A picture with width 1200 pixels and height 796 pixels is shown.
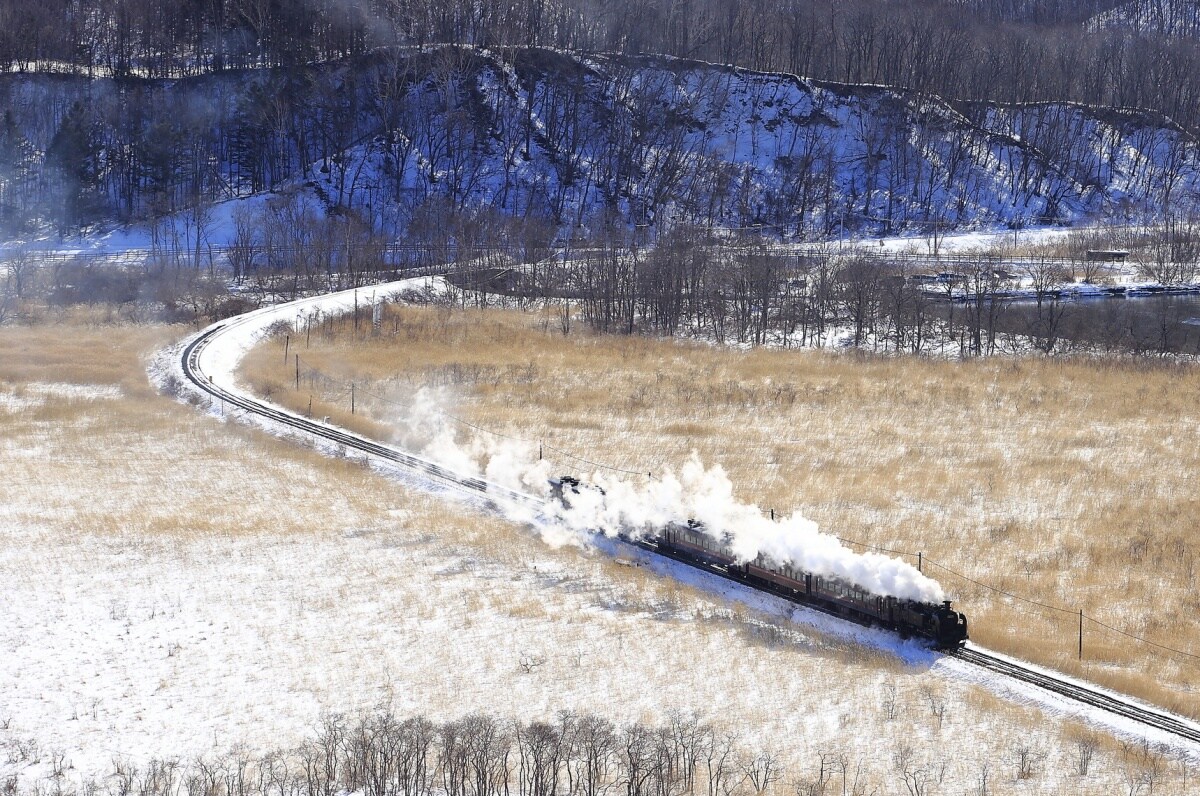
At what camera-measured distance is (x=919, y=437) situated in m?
61.8

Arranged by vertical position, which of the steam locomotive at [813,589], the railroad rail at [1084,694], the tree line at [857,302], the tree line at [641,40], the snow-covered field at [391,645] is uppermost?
Result: the tree line at [641,40]

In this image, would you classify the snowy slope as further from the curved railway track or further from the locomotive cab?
the locomotive cab

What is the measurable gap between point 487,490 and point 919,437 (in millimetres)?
23568

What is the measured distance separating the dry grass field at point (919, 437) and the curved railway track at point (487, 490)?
147 cm

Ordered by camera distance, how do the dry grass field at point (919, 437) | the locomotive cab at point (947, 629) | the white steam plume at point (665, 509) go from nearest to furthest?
the locomotive cab at point (947, 629) → the white steam plume at point (665, 509) → the dry grass field at point (919, 437)

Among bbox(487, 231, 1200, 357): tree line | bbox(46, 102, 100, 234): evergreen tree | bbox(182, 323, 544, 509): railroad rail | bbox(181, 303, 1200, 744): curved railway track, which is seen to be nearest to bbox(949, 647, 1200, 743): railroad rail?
bbox(181, 303, 1200, 744): curved railway track

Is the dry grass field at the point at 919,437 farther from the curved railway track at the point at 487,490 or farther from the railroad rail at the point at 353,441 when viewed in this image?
the railroad rail at the point at 353,441

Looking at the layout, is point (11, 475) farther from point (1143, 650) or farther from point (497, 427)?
point (1143, 650)

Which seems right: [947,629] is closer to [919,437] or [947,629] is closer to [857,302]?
[919,437]

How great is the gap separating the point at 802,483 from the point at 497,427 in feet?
55.9

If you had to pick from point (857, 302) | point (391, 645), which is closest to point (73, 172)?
point (857, 302)

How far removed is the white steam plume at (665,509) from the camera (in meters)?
36.0

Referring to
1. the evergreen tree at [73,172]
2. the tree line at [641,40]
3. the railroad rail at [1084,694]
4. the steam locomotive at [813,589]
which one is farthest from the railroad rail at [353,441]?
the tree line at [641,40]

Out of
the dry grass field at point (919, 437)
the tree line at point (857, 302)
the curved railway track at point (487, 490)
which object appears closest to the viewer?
the curved railway track at point (487, 490)
